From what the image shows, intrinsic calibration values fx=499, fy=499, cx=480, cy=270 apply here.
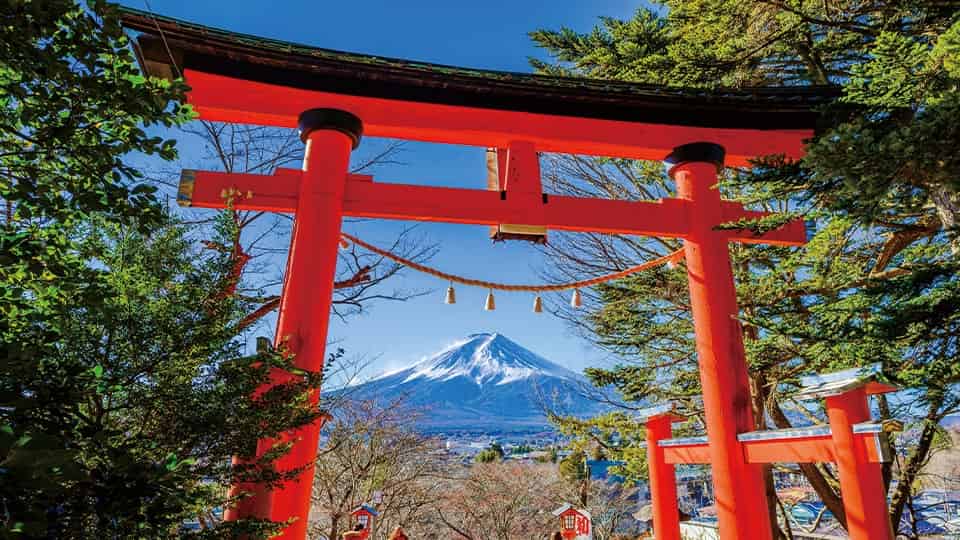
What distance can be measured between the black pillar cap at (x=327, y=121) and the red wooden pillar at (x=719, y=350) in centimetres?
250

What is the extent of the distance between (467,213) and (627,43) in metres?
3.32

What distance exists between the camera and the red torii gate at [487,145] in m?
3.13

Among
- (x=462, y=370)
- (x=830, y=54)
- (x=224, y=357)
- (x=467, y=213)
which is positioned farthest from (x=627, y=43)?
(x=462, y=370)

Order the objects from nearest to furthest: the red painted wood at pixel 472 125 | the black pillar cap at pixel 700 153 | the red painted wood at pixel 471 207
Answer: the red painted wood at pixel 471 207
the red painted wood at pixel 472 125
the black pillar cap at pixel 700 153

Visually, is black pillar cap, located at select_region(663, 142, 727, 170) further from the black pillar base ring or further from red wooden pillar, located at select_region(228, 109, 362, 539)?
red wooden pillar, located at select_region(228, 109, 362, 539)

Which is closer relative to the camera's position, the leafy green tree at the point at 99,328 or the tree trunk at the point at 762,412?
the leafy green tree at the point at 99,328

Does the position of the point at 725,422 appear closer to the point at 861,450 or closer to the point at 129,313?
the point at 861,450

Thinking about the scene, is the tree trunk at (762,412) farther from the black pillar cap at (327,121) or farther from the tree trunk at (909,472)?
the black pillar cap at (327,121)

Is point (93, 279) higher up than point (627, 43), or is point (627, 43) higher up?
point (627, 43)

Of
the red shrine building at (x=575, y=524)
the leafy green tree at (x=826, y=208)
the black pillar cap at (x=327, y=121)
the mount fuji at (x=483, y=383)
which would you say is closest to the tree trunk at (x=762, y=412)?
the leafy green tree at (x=826, y=208)

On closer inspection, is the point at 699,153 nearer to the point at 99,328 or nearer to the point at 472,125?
the point at 472,125

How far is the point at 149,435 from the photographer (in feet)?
5.36

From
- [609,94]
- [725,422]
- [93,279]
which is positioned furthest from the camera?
[609,94]

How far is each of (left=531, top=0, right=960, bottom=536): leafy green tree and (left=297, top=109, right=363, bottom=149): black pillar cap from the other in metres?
2.53
